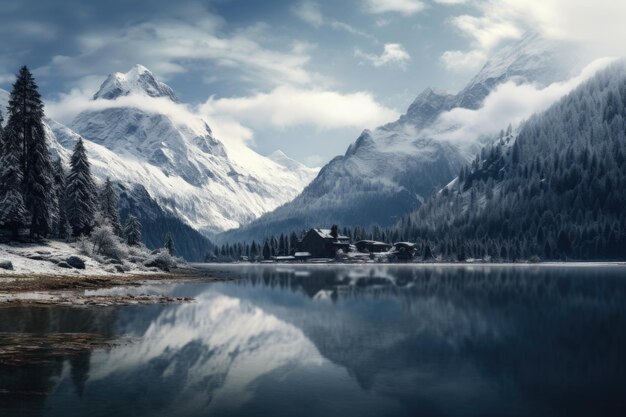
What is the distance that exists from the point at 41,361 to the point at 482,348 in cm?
2409

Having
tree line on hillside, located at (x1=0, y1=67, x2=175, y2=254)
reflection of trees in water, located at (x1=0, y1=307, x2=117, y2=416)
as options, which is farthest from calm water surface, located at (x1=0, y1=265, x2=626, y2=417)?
tree line on hillside, located at (x1=0, y1=67, x2=175, y2=254)

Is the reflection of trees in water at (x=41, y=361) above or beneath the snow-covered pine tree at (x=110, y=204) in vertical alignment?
beneath

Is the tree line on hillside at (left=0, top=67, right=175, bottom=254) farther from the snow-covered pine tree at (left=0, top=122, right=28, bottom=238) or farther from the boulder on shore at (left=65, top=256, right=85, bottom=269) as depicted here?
the boulder on shore at (left=65, top=256, right=85, bottom=269)

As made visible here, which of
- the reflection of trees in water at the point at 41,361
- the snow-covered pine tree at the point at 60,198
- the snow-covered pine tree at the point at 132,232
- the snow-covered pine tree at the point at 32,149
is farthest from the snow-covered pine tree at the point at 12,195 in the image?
the snow-covered pine tree at the point at 132,232

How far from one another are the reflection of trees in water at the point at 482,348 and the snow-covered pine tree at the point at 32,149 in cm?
5153

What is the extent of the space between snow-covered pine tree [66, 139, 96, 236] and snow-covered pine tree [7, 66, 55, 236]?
1620 cm

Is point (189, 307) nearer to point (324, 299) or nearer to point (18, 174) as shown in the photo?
point (324, 299)

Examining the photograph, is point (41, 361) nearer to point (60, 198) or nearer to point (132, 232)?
point (60, 198)

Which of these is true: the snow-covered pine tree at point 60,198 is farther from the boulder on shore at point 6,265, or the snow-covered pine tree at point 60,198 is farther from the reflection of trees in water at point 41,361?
the reflection of trees in water at point 41,361

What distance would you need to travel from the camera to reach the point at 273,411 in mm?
20406

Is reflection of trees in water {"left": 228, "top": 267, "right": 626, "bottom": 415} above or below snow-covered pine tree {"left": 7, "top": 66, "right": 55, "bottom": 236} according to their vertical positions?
below

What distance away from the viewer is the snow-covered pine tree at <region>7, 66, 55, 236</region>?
3511 inches

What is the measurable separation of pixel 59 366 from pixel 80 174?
9354 centimetres

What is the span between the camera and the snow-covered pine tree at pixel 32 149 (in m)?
89.2
